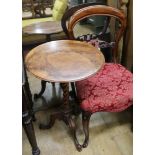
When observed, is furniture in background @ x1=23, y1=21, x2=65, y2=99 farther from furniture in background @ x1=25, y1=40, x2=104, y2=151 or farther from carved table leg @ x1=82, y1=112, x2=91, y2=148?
carved table leg @ x1=82, y1=112, x2=91, y2=148

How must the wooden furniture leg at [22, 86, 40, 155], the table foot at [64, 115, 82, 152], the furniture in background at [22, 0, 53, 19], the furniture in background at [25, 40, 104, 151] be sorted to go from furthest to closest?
the furniture in background at [22, 0, 53, 19]
the table foot at [64, 115, 82, 152]
the wooden furniture leg at [22, 86, 40, 155]
the furniture in background at [25, 40, 104, 151]

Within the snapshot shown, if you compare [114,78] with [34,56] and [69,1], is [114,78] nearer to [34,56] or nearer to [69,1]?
[34,56]

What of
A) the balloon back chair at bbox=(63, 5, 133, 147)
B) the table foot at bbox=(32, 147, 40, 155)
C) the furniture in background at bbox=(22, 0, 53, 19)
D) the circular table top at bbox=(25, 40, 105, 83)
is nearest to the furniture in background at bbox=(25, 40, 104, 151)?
the circular table top at bbox=(25, 40, 105, 83)

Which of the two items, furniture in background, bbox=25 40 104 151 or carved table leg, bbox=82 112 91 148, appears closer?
furniture in background, bbox=25 40 104 151

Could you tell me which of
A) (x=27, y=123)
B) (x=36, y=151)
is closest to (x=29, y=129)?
(x=27, y=123)

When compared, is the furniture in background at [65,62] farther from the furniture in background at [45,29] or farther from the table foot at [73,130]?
the furniture in background at [45,29]

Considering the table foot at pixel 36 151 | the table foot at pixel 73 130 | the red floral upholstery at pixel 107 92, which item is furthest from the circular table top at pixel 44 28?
the table foot at pixel 36 151

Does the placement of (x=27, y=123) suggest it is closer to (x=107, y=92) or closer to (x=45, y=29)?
(x=107, y=92)

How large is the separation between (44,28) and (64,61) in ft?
2.19

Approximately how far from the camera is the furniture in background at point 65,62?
3.95 feet

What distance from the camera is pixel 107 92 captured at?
1.49 meters

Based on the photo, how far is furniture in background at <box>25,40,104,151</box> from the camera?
1205 millimetres

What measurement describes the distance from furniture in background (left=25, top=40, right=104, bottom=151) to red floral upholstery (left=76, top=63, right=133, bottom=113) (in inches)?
5.8
